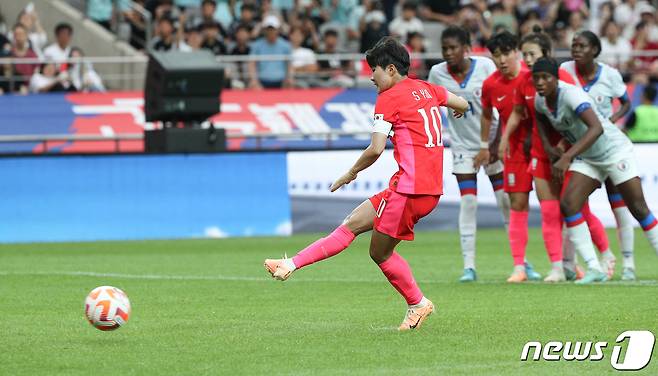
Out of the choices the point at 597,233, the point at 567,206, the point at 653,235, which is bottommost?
the point at 597,233

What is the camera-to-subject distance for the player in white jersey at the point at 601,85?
44.0ft

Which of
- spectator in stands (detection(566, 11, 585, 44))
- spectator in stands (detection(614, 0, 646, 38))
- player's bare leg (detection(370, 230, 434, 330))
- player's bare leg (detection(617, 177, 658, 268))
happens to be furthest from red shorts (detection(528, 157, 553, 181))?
spectator in stands (detection(614, 0, 646, 38))

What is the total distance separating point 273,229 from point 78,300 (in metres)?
8.85

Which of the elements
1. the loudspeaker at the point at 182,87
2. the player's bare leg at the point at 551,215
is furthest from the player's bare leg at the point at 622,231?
the loudspeaker at the point at 182,87

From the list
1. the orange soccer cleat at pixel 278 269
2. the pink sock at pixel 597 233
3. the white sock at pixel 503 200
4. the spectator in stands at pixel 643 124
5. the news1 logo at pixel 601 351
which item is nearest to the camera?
the news1 logo at pixel 601 351

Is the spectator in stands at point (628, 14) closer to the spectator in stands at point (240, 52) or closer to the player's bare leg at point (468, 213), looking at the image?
the spectator in stands at point (240, 52)

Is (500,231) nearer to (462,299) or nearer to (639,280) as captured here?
(639,280)

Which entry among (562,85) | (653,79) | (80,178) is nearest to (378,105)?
(562,85)

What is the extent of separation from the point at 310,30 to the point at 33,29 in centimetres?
524

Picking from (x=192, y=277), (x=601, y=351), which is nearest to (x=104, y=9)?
(x=192, y=277)

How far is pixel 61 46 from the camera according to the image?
2445cm

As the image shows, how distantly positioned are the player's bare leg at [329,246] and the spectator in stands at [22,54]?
14845 mm

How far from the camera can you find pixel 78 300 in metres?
12.0

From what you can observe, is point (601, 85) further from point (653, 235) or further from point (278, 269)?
point (278, 269)
